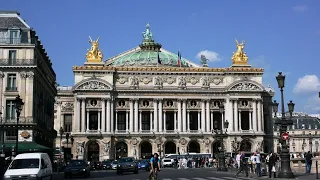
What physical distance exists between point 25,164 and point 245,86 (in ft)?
267

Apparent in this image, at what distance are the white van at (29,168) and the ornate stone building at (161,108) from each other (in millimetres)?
71257

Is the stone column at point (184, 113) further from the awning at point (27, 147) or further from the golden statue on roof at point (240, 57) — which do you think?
the awning at point (27, 147)

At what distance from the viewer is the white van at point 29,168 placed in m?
31.3

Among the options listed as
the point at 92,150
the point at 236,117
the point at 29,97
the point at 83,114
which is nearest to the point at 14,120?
the point at 29,97

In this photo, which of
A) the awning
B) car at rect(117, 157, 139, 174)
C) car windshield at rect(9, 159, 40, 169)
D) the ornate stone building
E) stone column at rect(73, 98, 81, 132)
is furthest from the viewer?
the ornate stone building

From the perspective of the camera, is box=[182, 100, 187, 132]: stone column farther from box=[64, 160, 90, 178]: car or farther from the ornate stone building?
box=[64, 160, 90, 178]: car

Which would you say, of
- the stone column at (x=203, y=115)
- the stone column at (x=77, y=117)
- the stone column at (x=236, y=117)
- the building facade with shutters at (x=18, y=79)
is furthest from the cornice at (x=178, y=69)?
the building facade with shutters at (x=18, y=79)

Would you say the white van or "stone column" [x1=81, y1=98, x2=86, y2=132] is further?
"stone column" [x1=81, y1=98, x2=86, y2=132]

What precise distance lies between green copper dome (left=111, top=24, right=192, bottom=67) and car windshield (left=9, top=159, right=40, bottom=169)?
302 ft

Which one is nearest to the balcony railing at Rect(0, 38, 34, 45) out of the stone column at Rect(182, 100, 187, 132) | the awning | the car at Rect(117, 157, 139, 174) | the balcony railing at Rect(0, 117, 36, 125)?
the balcony railing at Rect(0, 117, 36, 125)

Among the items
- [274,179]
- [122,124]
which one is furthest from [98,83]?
[274,179]

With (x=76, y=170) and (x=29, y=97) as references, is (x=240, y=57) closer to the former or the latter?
(x=29, y=97)

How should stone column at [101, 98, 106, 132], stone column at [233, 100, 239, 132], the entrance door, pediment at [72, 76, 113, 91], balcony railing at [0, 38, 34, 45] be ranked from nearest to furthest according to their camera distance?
1. balcony railing at [0, 38, 34, 45]
2. pediment at [72, 76, 113, 91]
3. the entrance door
4. stone column at [101, 98, 106, 132]
5. stone column at [233, 100, 239, 132]

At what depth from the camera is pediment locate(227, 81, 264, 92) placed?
109375 millimetres
